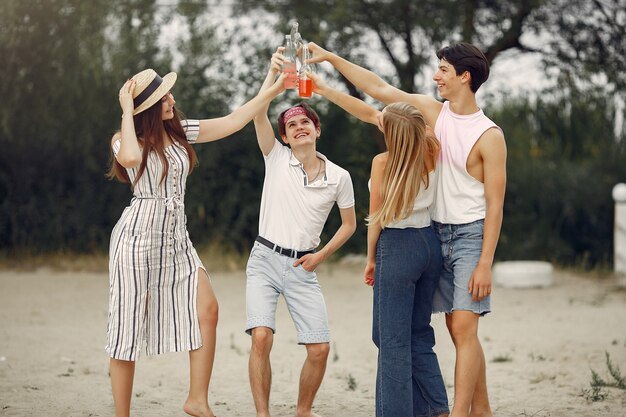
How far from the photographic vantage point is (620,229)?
11.0 meters

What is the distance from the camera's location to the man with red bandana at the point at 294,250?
4.63 metres

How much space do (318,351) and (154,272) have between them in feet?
2.93

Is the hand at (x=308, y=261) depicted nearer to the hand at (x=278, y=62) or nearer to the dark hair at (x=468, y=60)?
the hand at (x=278, y=62)

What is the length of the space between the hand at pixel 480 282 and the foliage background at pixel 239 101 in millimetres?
8203

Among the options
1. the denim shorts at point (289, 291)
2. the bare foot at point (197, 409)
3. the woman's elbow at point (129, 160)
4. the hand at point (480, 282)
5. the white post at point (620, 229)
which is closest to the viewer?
the hand at point (480, 282)

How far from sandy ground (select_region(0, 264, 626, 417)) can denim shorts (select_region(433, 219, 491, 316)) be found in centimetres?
129

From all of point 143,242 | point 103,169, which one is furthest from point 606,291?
point 143,242

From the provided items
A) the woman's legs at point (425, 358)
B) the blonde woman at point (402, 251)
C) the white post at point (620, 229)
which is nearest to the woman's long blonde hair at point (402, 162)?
the blonde woman at point (402, 251)

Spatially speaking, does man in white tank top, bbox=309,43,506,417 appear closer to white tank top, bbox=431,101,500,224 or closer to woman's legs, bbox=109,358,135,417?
white tank top, bbox=431,101,500,224

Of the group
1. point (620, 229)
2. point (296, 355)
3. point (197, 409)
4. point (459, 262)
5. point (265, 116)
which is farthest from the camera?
point (620, 229)

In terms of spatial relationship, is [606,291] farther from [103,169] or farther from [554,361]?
[103,169]

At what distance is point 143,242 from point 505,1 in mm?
9019

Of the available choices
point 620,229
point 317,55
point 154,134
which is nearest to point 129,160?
point 154,134

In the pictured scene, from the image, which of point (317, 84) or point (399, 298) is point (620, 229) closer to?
point (317, 84)
